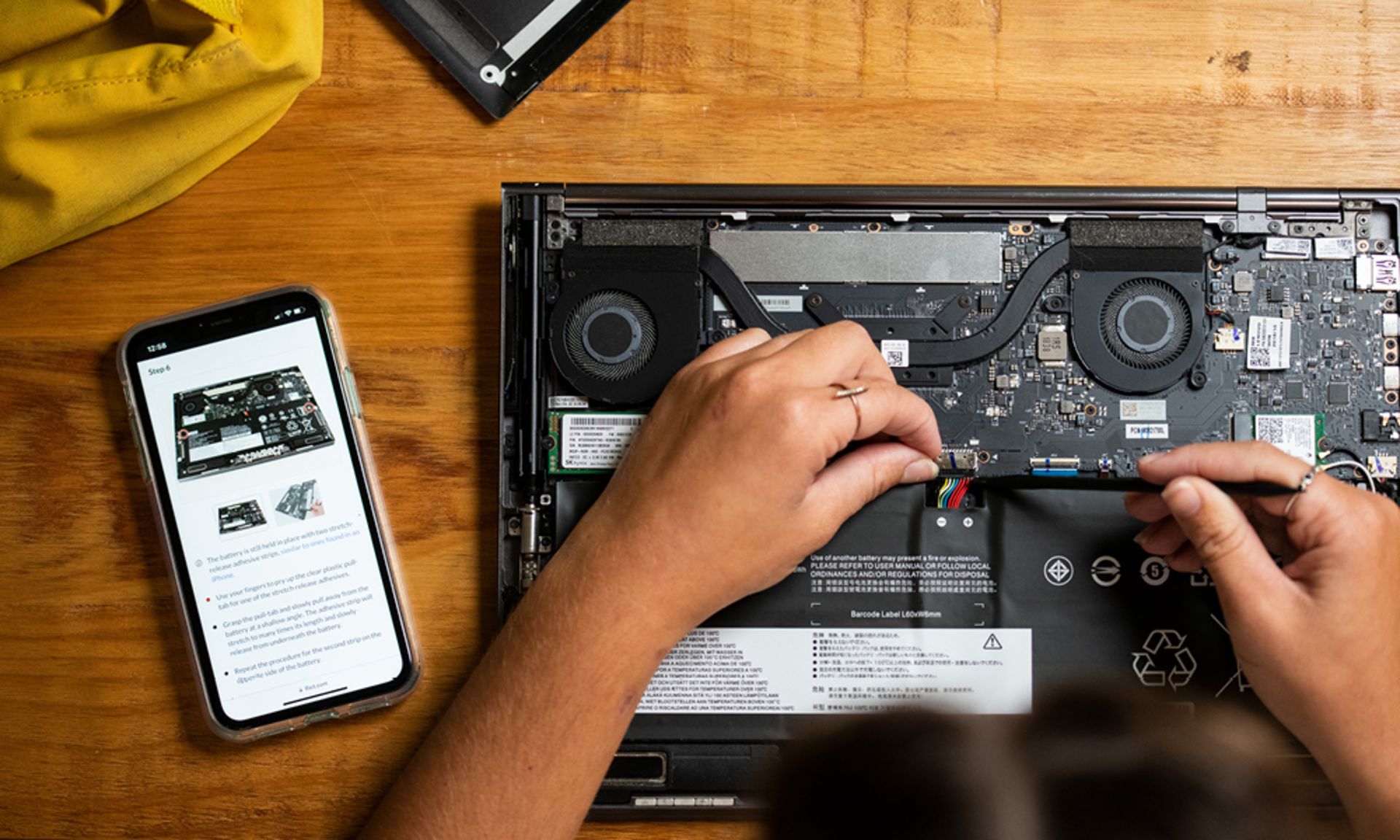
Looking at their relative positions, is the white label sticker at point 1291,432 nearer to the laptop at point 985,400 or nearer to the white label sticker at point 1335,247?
the laptop at point 985,400

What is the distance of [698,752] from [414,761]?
0.36 metres

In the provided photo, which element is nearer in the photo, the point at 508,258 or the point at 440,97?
the point at 508,258

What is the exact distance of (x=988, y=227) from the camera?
1.27m

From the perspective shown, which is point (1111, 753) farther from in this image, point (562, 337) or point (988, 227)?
point (562, 337)

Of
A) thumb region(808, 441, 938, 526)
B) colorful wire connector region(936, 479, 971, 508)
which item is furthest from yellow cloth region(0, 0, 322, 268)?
colorful wire connector region(936, 479, 971, 508)

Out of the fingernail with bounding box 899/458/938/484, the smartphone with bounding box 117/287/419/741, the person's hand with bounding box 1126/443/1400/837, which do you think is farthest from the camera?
the smartphone with bounding box 117/287/419/741

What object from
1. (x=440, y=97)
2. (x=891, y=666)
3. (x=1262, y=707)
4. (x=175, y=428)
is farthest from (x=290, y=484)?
(x=1262, y=707)

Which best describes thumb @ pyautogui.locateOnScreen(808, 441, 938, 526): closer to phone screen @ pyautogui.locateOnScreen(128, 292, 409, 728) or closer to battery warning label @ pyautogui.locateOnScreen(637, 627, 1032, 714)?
battery warning label @ pyautogui.locateOnScreen(637, 627, 1032, 714)

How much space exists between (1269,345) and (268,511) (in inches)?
54.5

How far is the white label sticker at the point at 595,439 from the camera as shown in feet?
4.15

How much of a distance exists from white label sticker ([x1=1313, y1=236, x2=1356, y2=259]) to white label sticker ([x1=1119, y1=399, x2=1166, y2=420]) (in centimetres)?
29

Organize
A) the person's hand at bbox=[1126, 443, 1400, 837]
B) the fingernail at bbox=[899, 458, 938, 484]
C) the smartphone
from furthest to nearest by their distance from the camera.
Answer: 1. the smartphone
2. the fingernail at bbox=[899, 458, 938, 484]
3. the person's hand at bbox=[1126, 443, 1400, 837]

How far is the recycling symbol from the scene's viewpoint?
123cm

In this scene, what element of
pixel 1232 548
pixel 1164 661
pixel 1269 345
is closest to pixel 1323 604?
pixel 1232 548
